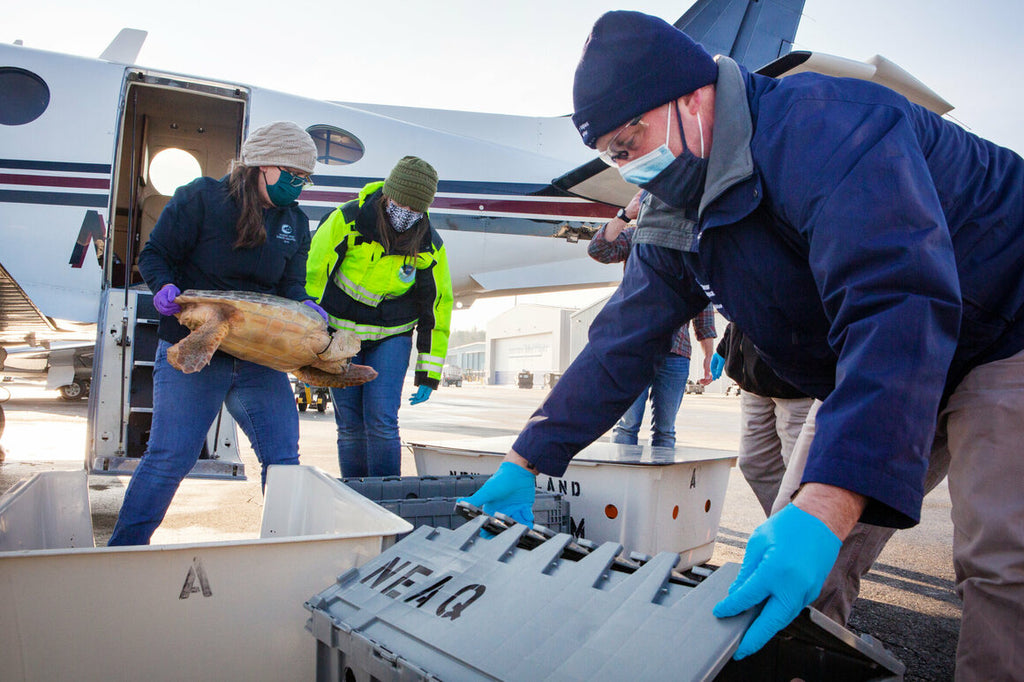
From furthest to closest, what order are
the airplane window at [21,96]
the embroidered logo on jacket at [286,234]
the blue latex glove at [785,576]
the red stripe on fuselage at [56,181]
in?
1. the red stripe on fuselage at [56,181]
2. the airplane window at [21,96]
3. the embroidered logo on jacket at [286,234]
4. the blue latex glove at [785,576]

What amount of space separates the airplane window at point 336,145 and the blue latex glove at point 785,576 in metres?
6.85

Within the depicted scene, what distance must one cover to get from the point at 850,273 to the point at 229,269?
6.86 ft

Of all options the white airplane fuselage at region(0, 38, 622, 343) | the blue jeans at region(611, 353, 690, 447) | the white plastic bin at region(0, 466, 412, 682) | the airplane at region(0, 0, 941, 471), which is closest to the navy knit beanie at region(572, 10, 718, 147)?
the white plastic bin at region(0, 466, 412, 682)

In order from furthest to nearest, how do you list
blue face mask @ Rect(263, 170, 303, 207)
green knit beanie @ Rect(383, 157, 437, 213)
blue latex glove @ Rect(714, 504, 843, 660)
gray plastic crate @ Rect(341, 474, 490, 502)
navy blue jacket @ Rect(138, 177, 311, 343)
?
green knit beanie @ Rect(383, 157, 437, 213)
blue face mask @ Rect(263, 170, 303, 207)
navy blue jacket @ Rect(138, 177, 311, 343)
gray plastic crate @ Rect(341, 474, 490, 502)
blue latex glove @ Rect(714, 504, 843, 660)

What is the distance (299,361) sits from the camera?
7.55ft

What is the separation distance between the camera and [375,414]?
9.38 ft

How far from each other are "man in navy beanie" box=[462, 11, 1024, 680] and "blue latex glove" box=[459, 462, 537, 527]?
577 millimetres

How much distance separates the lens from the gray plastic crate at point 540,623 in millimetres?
834

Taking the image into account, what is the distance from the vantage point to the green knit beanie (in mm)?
2797

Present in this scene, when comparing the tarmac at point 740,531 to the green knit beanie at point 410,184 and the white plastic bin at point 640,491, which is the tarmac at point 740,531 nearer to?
the white plastic bin at point 640,491

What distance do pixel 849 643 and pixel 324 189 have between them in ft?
22.4

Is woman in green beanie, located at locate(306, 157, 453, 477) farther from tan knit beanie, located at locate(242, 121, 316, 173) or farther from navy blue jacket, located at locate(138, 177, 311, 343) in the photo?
tan knit beanie, located at locate(242, 121, 316, 173)

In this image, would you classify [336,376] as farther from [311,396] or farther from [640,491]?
[311,396]

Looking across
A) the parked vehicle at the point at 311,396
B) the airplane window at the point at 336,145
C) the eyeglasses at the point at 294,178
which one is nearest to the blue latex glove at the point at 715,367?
the eyeglasses at the point at 294,178
